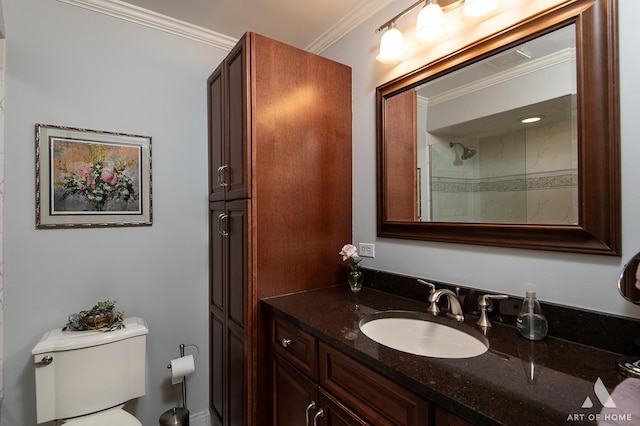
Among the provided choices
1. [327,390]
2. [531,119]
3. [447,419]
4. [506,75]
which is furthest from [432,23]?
[327,390]

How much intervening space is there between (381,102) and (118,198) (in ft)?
5.35

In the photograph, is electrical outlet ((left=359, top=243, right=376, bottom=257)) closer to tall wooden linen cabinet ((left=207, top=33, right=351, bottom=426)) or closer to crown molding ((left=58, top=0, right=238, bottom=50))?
tall wooden linen cabinet ((left=207, top=33, right=351, bottom=426))

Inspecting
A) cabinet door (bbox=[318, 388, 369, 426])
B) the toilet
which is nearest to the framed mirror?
cabinet door (bbox=[318, 388, 369, 426])

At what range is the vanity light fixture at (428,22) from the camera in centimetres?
124

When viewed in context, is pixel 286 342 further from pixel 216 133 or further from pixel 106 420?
pixel 216 133

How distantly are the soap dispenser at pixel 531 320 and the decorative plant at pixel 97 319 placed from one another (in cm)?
187

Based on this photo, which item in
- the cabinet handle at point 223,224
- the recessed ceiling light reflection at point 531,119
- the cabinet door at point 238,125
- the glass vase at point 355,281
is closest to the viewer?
the recessed ceiling light reflection at point 531,119

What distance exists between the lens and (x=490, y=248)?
125 centimetres

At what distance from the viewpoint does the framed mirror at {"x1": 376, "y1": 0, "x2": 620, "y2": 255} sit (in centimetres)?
96

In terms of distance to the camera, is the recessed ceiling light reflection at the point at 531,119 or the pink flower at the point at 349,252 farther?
the pink flower at the point at 349,252

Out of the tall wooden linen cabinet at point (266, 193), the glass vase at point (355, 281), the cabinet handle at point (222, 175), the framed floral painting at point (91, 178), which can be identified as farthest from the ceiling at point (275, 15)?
the glass vase at point (355, 281)

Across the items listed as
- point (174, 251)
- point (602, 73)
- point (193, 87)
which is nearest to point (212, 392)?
point (174, 251)

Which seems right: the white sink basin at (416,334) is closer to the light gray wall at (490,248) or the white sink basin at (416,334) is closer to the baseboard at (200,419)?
the light gray wall at (490,248)

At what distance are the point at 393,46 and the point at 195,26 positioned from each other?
134cm
